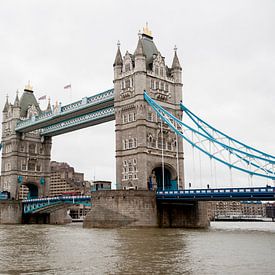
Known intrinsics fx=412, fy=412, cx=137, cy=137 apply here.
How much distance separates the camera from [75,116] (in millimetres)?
71812

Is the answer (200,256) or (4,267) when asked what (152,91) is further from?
(4,267)

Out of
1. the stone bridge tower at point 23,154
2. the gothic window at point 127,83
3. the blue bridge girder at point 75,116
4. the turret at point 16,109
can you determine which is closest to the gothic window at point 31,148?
the stone bridge tower at point 23,154

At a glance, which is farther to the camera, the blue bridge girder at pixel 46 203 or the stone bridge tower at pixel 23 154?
the stone bridge tower at pixel 23 154

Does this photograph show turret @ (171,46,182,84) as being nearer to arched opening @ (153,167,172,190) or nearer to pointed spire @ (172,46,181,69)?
pointed spire @ (172,46,181,69)

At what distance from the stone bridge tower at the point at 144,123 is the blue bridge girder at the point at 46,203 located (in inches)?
432

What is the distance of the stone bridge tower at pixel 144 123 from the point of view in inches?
2205

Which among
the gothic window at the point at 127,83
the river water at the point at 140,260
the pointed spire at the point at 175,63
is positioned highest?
the pointed spire at the point at 175,63

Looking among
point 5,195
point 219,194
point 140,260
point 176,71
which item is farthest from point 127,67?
point 140,260

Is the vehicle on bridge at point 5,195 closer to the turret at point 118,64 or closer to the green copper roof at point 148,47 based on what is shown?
the turret at point 118,64

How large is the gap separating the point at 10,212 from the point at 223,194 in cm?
4266

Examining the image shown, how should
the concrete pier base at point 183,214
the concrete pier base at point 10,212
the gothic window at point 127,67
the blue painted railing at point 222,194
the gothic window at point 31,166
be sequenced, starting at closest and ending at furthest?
the blue painted railing at point 222,194, the concrete pier base at point 183,214, the gothic window at point 127,67, the concrete pier base at point 10,212, the gothic window at point 31,166

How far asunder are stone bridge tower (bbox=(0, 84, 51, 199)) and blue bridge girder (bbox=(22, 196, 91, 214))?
27.8 feet

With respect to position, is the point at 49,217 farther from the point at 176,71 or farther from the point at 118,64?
the point at 176,71

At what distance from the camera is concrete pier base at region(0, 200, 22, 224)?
7288 centimetres
